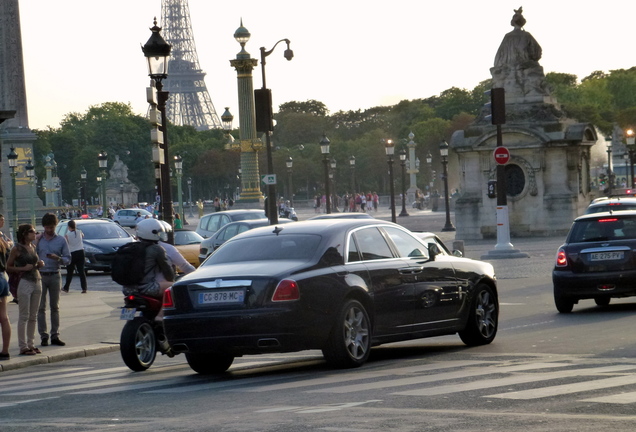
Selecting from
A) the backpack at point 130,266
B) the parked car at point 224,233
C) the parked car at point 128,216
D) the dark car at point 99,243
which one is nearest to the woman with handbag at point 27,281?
the backpack at point 130,266

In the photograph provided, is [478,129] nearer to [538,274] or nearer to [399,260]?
[538,274]

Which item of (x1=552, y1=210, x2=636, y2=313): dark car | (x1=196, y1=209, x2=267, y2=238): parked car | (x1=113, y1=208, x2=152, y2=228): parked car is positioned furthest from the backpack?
(x1=113, y1=208, x2=152, y2=228): parked car

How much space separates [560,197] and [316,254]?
3373 centimetres

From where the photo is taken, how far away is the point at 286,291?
12055 mm

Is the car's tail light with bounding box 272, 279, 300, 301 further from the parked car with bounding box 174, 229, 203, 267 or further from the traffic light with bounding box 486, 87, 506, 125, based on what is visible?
the parked car with bounding box 174, 229, 203, 267

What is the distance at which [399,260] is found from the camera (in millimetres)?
13508

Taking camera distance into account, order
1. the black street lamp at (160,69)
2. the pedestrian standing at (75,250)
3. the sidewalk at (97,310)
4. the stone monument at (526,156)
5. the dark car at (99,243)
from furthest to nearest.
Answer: the stone monument at (526,156) → the dark car at (99,243) → the pedestrian standing at (75,250) → the black street lamp at (160,69) → the sidewalk at (97,310)

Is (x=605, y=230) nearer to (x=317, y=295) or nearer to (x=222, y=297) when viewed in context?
(x=317, y=295)

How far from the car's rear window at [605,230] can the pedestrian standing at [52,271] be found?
7175mm

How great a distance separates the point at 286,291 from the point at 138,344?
2.57 m

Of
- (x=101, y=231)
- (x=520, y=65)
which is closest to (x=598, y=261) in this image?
(x=101, y=231)

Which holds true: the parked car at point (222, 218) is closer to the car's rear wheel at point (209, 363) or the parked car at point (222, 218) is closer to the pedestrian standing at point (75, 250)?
the pedestrian standing at point (75, 250)

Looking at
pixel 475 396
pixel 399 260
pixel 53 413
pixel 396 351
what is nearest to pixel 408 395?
pixel 475 396

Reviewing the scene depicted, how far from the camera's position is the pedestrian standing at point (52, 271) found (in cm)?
1788
